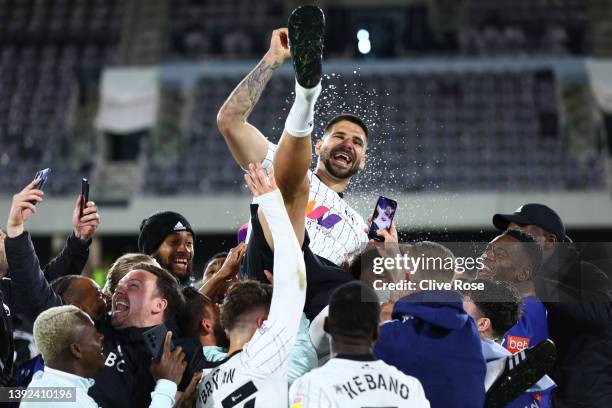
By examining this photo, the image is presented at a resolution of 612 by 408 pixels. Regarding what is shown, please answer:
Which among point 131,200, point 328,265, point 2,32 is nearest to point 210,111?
point 131,200

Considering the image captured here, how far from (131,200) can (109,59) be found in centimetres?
603

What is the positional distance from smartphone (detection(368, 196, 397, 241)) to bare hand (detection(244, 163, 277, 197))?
2.99 ft

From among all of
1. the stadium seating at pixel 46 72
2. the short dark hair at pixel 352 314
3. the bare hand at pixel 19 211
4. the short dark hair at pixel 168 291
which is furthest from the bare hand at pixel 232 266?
the stadium seating at pixel 46 72

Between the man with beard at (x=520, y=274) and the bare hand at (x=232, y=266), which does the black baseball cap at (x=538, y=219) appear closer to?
the man with beard at (x=520, y=274)

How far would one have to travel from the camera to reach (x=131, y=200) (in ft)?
66.1

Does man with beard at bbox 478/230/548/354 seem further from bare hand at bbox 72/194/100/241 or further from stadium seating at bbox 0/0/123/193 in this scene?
stadium seating at bbox 0/0/123/193

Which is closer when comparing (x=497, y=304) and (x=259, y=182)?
(x=259, y=182)

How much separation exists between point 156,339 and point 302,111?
3.83 feet

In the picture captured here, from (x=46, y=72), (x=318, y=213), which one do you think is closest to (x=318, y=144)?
(x=318, y=213)

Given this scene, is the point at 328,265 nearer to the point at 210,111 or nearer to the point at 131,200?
the point at 131,200

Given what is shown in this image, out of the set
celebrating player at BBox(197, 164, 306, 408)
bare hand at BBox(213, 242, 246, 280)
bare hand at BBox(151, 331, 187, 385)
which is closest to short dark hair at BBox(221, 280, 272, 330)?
celebrating player at BBox(197, 164, 306, 408)

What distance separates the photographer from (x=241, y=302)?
3816mm

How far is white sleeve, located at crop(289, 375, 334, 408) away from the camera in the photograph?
3.34 meters

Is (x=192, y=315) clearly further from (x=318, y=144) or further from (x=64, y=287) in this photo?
(x=318, y=144)
